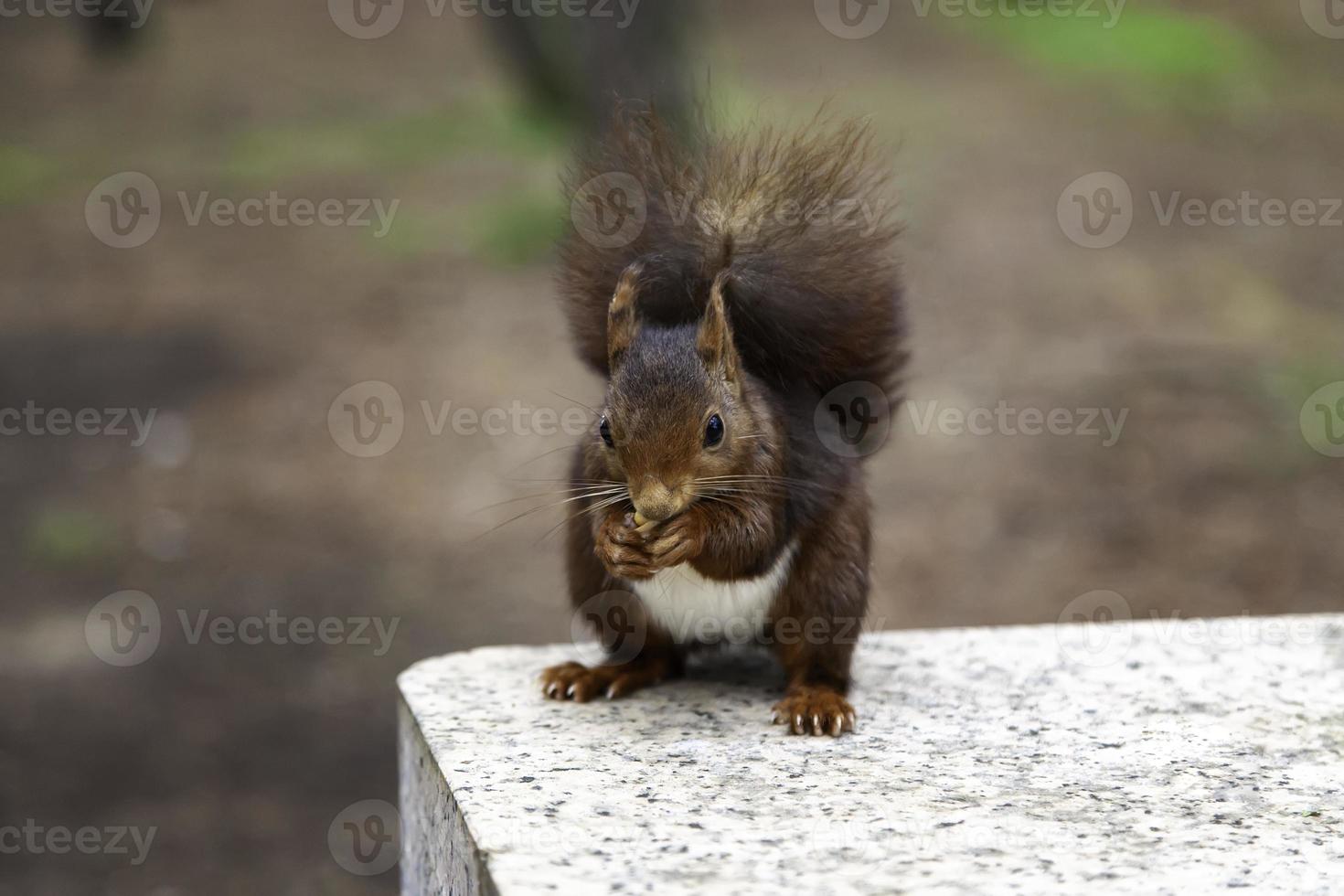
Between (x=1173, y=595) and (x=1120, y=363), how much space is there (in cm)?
201

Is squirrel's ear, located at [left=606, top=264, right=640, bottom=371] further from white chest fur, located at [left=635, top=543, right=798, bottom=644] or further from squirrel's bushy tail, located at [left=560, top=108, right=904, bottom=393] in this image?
white chest fur, located at [left=635, top=543, right=798, bottom=644]

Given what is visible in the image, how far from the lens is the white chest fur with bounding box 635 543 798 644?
2.83 metres

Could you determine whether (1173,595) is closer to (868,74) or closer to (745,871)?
(745,871)

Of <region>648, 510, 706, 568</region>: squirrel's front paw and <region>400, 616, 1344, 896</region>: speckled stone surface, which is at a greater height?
<region>648, 510, 706, 568</region>: squirrel's front paw

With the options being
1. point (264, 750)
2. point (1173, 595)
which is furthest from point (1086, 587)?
Result: point (264, 750)

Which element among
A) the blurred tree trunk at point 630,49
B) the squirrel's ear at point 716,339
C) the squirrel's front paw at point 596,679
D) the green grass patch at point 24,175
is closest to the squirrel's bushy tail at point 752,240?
the squirrel's ear at point 716,339

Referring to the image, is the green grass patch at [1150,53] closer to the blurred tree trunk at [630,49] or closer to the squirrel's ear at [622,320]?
the blurred tree trunk at [630,49]

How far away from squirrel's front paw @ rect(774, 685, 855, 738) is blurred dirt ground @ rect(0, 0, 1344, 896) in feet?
1.84

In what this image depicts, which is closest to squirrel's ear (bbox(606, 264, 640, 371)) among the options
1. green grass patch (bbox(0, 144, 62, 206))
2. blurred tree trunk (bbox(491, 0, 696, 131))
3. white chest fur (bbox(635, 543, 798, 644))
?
white chest fur (bbox(635, 543, 798, 644))

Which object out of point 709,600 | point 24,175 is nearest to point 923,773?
point 709,600

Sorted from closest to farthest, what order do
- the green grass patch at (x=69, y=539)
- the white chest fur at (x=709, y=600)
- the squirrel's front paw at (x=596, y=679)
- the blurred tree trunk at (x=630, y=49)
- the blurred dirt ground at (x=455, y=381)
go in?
the white chest fur at (x=709, y=600)
the squirrel's front paw at (x=596, y=679)
the blurred dirt ground at (x=455, y=381)
the green grass patch at (x=69, y=539)
the blurred tree trunk at (x=630, y=49)

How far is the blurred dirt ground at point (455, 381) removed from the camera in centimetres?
591

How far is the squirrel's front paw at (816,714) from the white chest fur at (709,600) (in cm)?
18

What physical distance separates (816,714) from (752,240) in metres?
0.88
